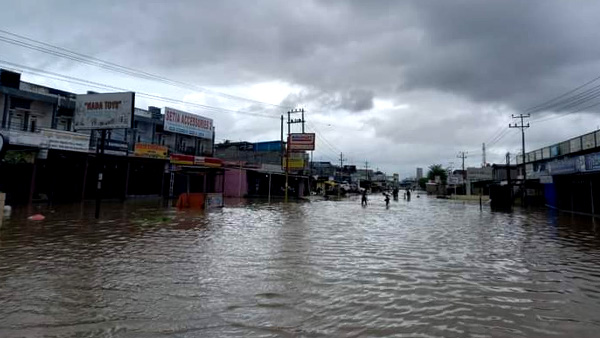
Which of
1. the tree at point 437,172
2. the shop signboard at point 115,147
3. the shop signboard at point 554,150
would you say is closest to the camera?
the shop signboard at point 115,147

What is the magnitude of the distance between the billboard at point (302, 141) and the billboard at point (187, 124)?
12.5 meters

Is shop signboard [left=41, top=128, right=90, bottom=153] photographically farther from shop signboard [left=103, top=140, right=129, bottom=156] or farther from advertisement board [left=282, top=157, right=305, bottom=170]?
advertisement board [left=282, top=157, right=305, bottom=170]

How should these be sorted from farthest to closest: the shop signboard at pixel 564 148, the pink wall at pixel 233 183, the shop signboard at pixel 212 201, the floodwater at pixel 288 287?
the pink wall at pixel 233 183
the shop signboard at pixel 564 148
the shop signboard at pixel 212 201
the floodwater at pixel 288 287

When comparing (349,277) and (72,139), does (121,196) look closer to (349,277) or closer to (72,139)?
(72,139)

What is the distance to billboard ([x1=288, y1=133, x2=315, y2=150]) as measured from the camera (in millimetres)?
55531

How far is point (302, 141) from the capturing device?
56.2 m

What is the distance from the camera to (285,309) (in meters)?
5.80

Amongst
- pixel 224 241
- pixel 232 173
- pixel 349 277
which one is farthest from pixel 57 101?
pixel 349 277

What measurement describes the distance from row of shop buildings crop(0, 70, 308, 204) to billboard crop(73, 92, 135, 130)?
0.11 meters

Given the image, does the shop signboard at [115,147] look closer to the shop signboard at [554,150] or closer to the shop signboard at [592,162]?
the shop signboard at [592,162]

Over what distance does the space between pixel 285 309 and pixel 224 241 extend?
22.0 feet

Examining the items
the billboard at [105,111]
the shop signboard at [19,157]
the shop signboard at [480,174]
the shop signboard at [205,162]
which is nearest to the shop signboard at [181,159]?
the shop signboard at [205,162]

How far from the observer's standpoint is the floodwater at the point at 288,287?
16.8 feet

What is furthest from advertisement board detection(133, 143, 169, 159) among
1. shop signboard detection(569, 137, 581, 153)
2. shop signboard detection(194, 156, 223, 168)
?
shop signboard detection(569, 137, 581, 153)
